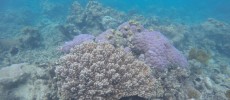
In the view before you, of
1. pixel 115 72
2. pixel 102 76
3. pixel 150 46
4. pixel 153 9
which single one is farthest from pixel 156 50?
pixel 153 9

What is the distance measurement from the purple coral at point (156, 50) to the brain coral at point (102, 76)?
0.72 meters

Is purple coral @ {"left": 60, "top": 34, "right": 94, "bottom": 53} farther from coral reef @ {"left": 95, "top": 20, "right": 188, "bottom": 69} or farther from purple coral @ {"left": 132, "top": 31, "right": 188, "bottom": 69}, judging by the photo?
purple coral @ {"left": 132, "top": 31, "right": 188, "bottom": 69}

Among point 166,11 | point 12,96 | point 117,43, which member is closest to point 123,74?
point 117,43

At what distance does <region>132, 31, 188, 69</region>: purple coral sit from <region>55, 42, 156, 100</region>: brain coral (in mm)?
719

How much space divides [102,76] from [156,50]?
2.10 m

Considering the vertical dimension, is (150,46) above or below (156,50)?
above

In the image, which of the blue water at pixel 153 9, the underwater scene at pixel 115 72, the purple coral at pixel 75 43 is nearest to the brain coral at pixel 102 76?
the underwater scene at pixel 115 72

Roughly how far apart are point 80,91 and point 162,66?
2294 mm

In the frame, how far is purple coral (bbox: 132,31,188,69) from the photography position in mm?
6367

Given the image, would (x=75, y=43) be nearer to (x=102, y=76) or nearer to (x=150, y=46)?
(x=150, y=46)

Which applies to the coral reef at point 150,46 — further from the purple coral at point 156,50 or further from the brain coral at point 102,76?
the brain coral at point 102,76

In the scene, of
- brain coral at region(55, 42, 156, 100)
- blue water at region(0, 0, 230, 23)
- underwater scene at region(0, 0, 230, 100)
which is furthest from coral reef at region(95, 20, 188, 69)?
blue water at region(0, 0, 230, 23)

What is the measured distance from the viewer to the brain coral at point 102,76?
16.5 feet

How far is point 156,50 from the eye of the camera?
6.57 metres
